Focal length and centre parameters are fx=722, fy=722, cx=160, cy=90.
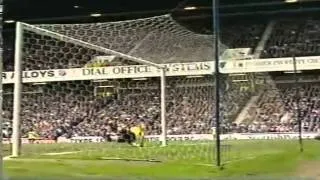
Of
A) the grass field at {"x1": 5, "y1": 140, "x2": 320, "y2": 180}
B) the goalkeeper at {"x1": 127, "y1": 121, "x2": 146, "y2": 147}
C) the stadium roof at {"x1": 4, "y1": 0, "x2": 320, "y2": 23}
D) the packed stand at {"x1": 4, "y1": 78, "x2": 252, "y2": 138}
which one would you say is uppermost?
the stadium roof at {"x1": 4, "y1": 0, "x2": 320, "y2": 23}

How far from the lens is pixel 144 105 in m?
38.4

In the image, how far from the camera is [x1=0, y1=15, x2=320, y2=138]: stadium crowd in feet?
110

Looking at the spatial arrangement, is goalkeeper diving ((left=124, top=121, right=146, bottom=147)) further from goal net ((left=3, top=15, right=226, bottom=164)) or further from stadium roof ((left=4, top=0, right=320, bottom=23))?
stadium roof ((left=4, top=0, right=320, bottom=23))

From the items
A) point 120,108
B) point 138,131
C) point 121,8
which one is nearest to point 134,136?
point 138,131

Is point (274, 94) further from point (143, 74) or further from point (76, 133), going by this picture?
point (76, 133)

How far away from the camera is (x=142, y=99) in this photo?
3912cm

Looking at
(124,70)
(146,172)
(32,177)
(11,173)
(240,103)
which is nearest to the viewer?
(32,177)

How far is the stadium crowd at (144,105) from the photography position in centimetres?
3344

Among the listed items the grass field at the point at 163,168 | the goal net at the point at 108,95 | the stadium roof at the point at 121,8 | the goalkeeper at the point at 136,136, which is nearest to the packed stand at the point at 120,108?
the goal net at the point at 108,95

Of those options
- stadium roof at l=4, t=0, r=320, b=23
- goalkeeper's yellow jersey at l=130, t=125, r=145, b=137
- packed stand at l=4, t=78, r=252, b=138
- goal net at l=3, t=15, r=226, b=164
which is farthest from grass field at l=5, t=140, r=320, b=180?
stadium roof at l=4, t=0, r=320, b=23

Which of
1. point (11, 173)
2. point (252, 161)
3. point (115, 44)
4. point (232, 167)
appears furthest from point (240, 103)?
point (11, 173)

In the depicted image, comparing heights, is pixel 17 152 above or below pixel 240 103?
below

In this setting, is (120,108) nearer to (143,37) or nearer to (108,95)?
(108,95)

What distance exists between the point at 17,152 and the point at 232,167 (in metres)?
6.44
